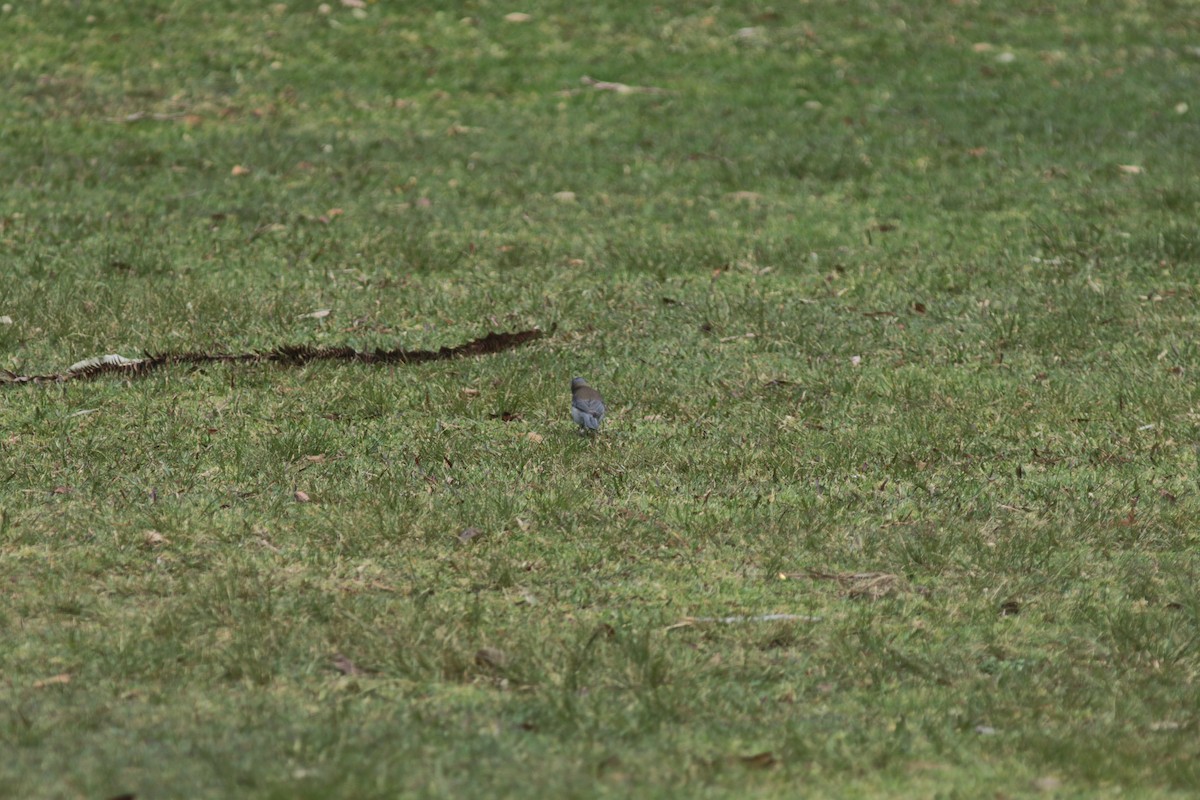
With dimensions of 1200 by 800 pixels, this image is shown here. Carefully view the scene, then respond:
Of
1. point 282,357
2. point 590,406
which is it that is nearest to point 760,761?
point 590,406

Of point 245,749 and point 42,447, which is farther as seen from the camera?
point 42,447

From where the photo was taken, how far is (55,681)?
A: 4.91 metres

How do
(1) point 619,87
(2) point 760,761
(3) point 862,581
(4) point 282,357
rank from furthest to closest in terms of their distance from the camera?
(1) point 619,87 → (4) point 282,357 → (3) point 862,581 → (2) point 760,761

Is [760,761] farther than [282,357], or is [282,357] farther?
[282,357]

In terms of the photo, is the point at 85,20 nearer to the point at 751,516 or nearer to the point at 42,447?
the point at 42,447

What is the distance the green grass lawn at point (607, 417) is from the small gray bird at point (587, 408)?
0.13m

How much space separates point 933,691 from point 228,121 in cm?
1036

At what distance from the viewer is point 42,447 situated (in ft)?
23.5

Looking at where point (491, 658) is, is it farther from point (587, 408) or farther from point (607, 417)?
point (607, 417)

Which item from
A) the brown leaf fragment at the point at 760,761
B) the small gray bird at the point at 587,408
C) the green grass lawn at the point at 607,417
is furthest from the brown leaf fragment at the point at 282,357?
the brown leaf fragment at the point at 760,761

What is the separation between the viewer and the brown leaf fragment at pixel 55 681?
489 centimetres

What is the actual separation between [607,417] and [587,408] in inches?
26.7

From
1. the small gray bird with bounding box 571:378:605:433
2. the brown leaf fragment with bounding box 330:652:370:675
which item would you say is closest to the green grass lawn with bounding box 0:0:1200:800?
the brown leaf fragment with bounding box 330:652:370:675

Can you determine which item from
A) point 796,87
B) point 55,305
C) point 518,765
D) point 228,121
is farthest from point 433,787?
point 796,87
